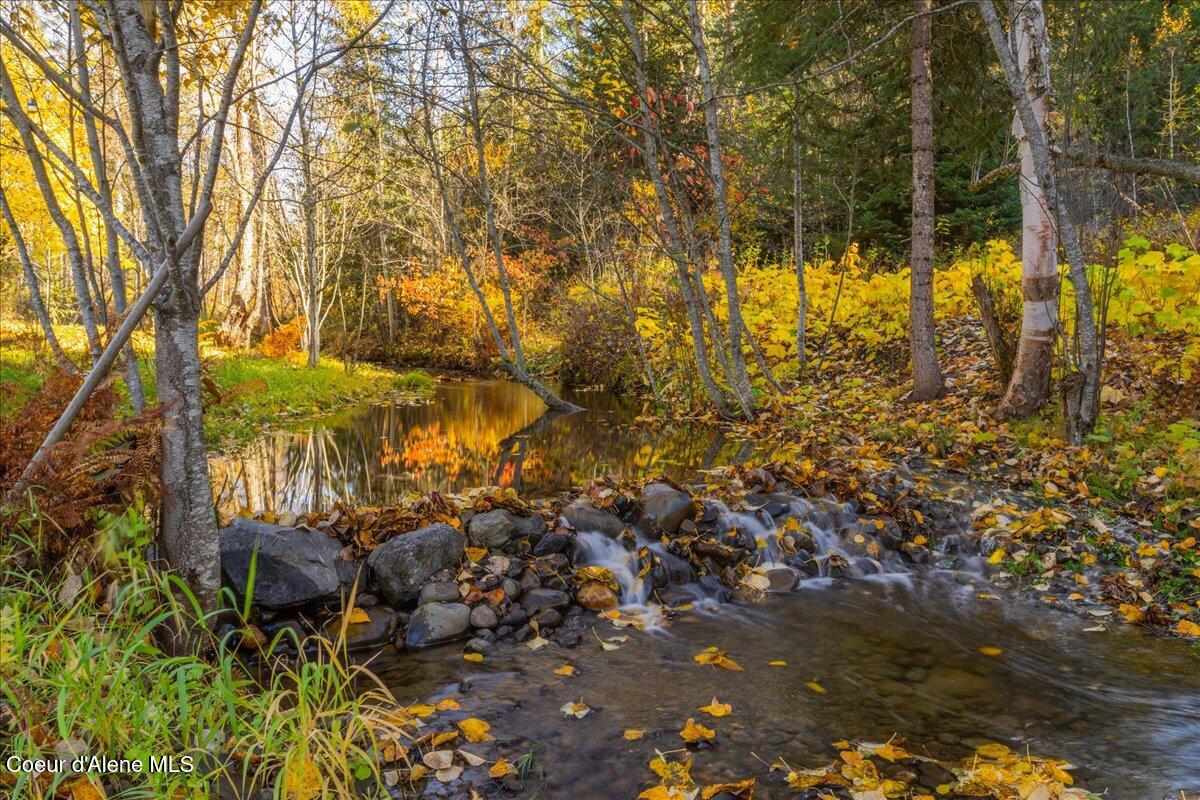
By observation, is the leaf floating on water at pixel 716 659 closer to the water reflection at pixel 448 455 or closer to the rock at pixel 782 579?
the rock at pixel 782 579

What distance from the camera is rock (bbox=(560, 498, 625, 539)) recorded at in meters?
4.96

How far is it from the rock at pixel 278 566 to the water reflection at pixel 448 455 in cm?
149

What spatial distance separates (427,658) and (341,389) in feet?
36.0

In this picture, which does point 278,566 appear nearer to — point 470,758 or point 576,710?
point 470,758

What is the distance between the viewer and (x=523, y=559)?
15.0 ft

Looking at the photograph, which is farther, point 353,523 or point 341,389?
point 341,389

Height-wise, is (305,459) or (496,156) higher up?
(496,156)

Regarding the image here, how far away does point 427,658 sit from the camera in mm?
3758

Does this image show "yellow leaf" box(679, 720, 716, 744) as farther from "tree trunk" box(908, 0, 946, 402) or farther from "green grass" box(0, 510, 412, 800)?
"tree trunk" box(908, 0, 946, 402)

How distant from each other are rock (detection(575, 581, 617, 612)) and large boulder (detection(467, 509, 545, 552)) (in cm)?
55

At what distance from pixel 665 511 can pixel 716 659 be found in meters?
1.53

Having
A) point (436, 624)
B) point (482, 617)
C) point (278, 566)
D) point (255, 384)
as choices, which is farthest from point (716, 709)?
point (255, 384)

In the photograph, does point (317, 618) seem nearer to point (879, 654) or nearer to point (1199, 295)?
point (879, 654)

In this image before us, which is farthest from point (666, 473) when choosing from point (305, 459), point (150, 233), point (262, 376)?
point (262, 376)
